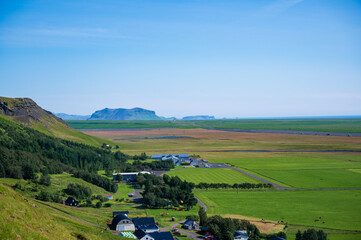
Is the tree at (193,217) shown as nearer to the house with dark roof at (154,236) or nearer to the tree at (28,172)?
the house with dark roof at (154,236)

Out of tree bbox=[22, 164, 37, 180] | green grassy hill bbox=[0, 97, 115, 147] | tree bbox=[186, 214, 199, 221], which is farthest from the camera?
green grassy hill bbox=[0, 97, 115, 147]

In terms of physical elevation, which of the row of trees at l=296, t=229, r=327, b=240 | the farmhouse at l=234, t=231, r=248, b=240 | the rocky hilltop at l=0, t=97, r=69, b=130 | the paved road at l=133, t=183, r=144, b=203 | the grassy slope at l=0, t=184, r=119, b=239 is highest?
the rocky hilltop at l=0, t=97, r=69, b=130

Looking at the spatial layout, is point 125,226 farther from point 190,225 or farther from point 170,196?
point 170,196

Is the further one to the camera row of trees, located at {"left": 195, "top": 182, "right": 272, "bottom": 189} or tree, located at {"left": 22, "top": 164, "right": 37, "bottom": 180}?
row of trees, located at {"left": 195, "top": 182, "right": 272, "bottom": 189}

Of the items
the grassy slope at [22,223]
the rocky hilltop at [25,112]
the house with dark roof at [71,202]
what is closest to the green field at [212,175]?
the house with dark roof at [71,202]

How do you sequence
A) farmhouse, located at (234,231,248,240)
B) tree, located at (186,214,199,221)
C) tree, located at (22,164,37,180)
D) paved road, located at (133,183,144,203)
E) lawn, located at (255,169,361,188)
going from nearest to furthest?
farmhouse, located at (234,231,248,240), tree, located at (186,214,199,221), paved road, located at (133,183,144,203), tree, located at (22,164,37,180), lawn, located at (255,169,361,188)

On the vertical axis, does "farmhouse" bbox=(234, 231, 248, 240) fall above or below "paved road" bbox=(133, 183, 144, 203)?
above

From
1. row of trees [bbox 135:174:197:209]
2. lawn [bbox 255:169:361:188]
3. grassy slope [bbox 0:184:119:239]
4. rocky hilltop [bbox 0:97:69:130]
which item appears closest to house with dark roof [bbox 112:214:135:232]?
row of trees [bbox 135:174:197:209]

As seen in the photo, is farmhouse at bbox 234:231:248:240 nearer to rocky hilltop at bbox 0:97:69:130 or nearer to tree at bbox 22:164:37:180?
tree at bbox 22:164:37:180
